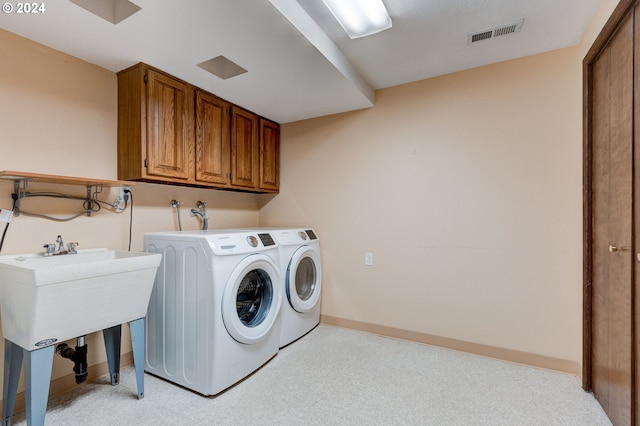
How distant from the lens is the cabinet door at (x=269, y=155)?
10.1 ft

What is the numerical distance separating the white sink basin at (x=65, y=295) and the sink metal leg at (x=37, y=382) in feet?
0.18

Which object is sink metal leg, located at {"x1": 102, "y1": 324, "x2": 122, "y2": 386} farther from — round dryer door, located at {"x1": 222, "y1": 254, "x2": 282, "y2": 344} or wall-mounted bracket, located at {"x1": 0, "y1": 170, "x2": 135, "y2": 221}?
wall-mounted bracket, located at {"x1": 0, "y1": 170, "x2": 135, "y2": 221}

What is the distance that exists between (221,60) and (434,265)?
7.41ft

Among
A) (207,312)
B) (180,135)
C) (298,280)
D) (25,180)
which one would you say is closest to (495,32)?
(180,135)

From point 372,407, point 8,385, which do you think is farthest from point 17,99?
point 372,407

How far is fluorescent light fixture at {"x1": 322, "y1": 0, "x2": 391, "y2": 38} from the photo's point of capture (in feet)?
5.45

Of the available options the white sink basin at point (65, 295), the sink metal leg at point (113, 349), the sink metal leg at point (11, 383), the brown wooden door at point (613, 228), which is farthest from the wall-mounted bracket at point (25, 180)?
the brown wooden door at point (613, 228)

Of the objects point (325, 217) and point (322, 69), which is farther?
point (325, 217)

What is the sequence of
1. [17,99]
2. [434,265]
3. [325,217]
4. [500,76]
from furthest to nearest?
1. [325,217]
2. [434,265]
3. [500,76]
4. [17,99]

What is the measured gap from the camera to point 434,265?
254 cm

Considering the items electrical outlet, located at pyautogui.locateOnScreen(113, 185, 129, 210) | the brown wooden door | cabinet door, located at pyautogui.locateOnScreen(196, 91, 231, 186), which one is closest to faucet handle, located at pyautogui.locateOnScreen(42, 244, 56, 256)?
electrical outlet, located at pyautogui.locateOnScreen(113, 185, 129, 210)

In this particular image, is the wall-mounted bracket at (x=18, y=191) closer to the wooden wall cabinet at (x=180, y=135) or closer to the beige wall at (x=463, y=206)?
the wooden wall cabinet at (x=180, y=135)

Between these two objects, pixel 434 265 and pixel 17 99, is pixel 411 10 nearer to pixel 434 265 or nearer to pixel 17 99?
pixel 434 265

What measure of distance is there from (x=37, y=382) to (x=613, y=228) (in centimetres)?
295
